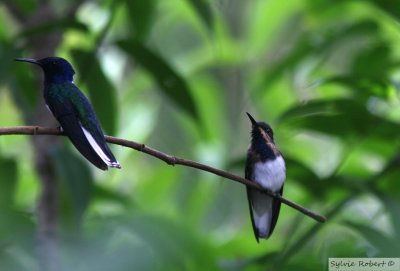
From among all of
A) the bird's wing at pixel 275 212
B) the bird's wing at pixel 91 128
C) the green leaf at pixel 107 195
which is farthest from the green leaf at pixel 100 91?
the bird's wing at pixel 275 212

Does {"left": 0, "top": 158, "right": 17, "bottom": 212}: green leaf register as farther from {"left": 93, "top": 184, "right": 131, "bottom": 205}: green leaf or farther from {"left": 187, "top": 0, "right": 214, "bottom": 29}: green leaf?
{"left": 187, "top": 0, "right": 214, "bottom": 29}: green leaf

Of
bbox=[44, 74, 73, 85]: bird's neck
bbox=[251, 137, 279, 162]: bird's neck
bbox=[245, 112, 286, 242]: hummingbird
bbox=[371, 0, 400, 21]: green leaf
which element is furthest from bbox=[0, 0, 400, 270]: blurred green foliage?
bbox=[44, 74, 73, 85]: bird's neck

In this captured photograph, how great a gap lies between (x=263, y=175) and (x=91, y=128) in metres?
0.48

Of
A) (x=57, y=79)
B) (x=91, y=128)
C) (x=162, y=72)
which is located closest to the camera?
(x=91, y=128)

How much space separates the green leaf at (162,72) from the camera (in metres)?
2.92

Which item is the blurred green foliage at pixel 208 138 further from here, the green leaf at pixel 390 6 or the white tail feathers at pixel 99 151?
the white tail feathers at pixel 99 151

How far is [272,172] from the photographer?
1856 millimetres

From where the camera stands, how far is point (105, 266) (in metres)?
1.66

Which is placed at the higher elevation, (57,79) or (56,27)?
(56,27)

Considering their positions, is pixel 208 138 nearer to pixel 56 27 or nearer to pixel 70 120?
pixel 56 27

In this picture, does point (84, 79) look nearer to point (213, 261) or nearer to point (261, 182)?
point (213, 261)

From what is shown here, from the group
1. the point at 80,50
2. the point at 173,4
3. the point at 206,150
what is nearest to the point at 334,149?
the point at 206,150

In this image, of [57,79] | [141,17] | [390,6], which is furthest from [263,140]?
[141,17]

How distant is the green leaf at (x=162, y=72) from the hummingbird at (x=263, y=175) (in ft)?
3.52
